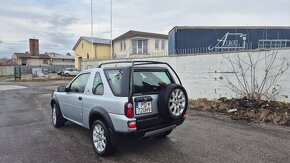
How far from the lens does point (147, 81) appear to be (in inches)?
161

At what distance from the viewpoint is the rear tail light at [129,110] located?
11.5 ft

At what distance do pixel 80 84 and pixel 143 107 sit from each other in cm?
201

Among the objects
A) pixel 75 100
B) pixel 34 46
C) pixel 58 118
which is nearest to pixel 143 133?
pixel 75 100

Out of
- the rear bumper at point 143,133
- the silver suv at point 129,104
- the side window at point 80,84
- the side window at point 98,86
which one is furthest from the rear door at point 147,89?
the side window at point 80,84

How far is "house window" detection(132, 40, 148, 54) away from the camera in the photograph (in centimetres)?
3014

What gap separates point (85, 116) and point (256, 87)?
6092mm

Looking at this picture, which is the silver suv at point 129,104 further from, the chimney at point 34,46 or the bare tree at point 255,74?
the chimney at point 34,46

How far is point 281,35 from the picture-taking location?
16266 millimetres

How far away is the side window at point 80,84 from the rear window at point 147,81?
1.36 metres

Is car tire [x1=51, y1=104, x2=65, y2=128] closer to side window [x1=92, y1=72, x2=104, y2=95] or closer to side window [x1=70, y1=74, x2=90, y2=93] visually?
side window [x1=70, y1=74, x2=90, y2=93]

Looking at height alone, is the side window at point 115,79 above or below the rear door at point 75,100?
above

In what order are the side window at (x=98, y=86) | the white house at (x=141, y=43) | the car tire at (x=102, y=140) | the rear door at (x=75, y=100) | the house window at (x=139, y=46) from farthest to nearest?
the house window at (x=139, y=46) < the white house at (x=141, y=43) < the rear door at (x=75, y=100) < the side window at (x=98, y=86) < the car tire at (x=102, y=140)

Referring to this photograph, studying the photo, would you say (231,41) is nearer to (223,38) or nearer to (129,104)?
(223,38)

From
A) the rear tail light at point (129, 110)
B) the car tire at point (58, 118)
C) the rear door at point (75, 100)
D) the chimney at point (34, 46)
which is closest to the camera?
the rear tail light at point (129, 110)
